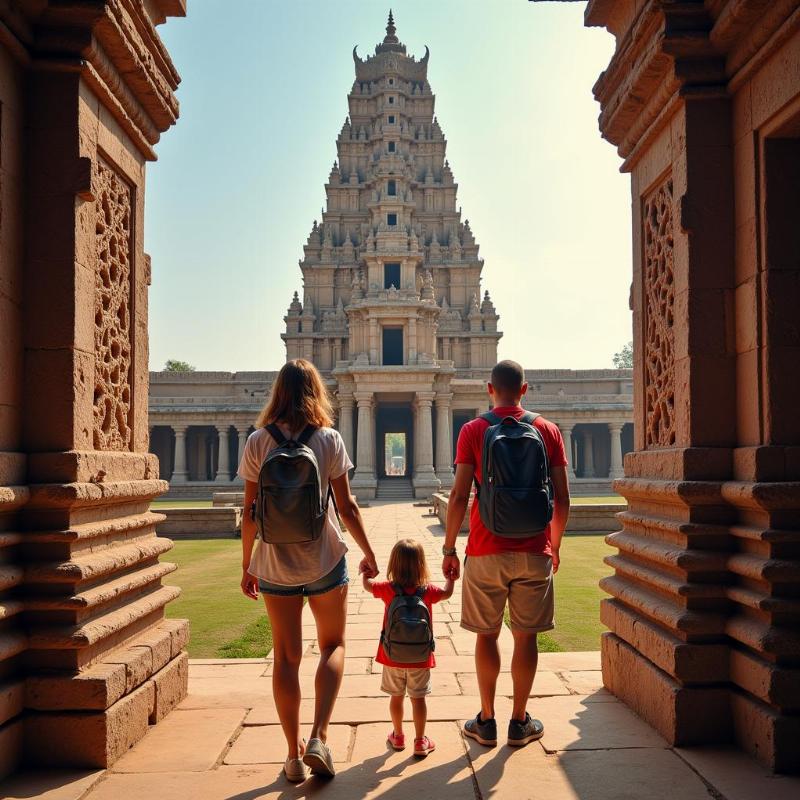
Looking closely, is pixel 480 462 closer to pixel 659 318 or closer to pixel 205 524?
pixel 659 318

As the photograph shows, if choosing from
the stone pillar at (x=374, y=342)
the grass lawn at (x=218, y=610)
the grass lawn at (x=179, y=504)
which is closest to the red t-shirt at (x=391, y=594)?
the grass lawn at (x=218, y=610)

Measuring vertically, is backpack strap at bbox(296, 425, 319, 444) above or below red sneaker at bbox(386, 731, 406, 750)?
above

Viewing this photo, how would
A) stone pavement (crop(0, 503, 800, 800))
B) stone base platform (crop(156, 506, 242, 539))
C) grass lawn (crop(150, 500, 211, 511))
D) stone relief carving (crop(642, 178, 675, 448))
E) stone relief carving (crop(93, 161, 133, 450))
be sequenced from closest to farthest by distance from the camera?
stone pavement (crop(0, 503, 800, 800))
stone relief carving (crop(93, 161, 133, 450))
stone relief carving (crop(642, 178, 675, 448))
stone base platform (crop(156, 506, 242, 539))
grass lawn (crop(150, 500, 211, 511))

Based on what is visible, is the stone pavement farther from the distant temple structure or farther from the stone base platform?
the distant temple structure

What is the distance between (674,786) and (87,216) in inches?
171

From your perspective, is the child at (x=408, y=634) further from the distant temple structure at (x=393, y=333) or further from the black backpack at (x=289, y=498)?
the distant temple structure at (x=393, y=333)

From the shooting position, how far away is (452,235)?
147 ft

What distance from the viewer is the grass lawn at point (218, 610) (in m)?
7.18

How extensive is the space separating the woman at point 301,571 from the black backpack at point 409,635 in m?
0.26

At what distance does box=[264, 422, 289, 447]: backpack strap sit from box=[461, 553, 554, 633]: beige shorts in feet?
4.11

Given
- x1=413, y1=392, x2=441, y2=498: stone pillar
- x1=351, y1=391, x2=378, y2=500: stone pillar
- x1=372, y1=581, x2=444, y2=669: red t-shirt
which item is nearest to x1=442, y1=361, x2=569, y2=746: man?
x1=372, y1=581, x2=444, y2=669: red t-shirt

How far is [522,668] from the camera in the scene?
4199 mm

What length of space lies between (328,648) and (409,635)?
427 mm

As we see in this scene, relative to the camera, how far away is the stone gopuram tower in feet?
117
